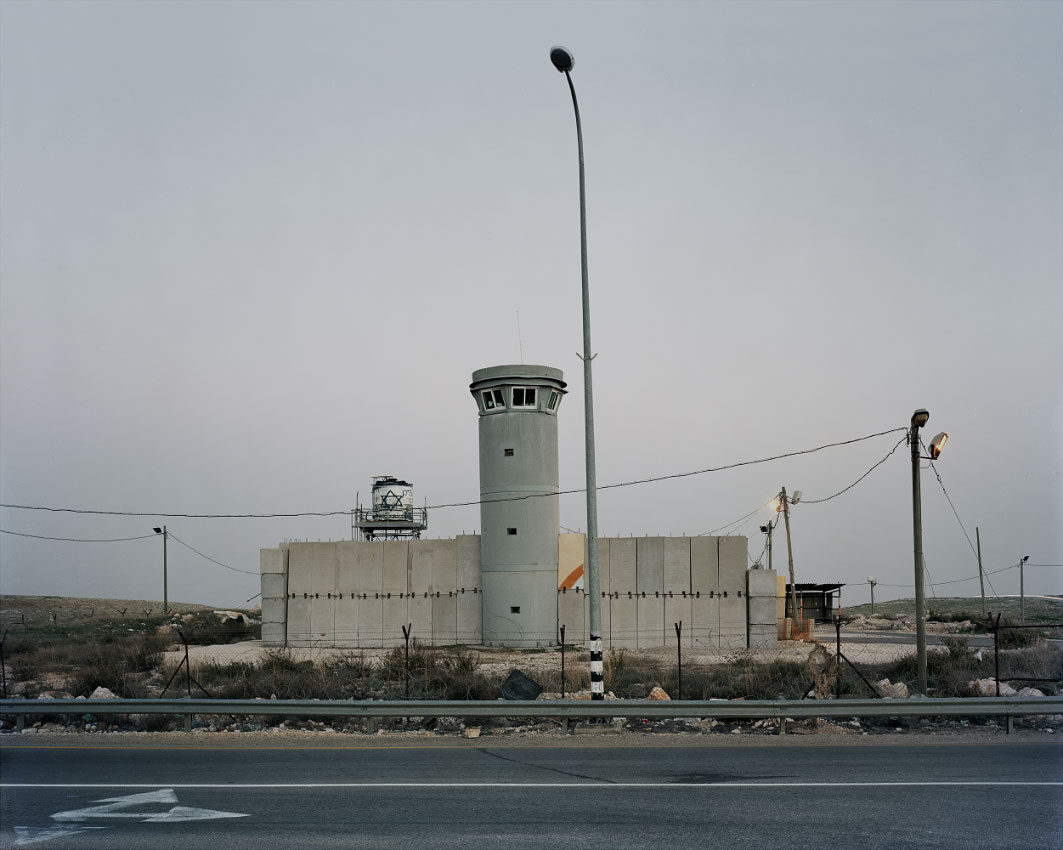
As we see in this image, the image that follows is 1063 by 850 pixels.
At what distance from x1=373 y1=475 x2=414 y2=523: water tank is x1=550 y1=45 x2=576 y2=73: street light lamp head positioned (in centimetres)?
3271

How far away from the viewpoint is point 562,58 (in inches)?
702

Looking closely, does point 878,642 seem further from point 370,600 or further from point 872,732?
point 872,732

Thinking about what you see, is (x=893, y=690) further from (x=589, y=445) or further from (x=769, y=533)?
(x=769, y=533)

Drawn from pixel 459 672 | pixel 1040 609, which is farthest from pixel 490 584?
pixel 1040 609

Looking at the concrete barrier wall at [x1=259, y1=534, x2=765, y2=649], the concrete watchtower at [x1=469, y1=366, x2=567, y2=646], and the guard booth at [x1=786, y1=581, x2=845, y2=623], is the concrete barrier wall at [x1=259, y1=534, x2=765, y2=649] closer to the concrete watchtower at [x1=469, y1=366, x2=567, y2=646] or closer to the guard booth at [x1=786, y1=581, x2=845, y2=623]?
the concrete watchtower at [x1=469, y1=366, x2=567, y2=646]

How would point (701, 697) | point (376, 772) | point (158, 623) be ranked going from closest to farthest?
point (376, 772), point (701, 697), point (158, 623)

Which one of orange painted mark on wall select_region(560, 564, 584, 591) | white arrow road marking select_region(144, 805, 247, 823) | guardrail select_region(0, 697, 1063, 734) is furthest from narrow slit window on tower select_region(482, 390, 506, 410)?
white arrow road marking select_region(144, 805, 247, 823)

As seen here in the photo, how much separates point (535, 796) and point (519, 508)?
→ 85.2ft

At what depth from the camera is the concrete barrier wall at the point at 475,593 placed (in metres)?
36.9

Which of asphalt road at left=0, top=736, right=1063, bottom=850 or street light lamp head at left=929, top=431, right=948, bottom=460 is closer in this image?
asphalt road at left=0, top=736, right=1063, bottom=850

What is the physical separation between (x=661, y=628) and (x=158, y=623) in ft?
129

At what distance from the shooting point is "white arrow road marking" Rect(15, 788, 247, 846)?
368 inches

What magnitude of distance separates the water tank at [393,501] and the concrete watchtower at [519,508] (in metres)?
11.0

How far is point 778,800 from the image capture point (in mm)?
10641
